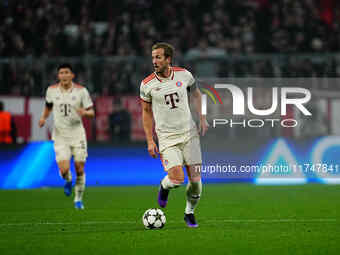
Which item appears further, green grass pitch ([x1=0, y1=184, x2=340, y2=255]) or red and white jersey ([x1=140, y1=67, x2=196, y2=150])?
red and white jersey ([x1=140, y1=67, x2=196, y2=150])

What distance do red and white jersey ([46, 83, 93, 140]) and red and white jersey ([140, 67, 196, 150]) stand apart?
3879 millimetres

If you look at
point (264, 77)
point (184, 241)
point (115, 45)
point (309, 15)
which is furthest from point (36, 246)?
point (309, 15)

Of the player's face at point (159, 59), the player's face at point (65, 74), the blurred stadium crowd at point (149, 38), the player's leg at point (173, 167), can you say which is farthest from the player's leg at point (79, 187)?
the blurred stadium crowd at point (149, 38)

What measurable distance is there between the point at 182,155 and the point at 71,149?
14.1 ft

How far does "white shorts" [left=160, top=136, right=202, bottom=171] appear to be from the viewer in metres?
9.18

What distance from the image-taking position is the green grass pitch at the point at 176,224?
7.70 m

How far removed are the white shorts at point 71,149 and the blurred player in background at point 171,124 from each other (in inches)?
149

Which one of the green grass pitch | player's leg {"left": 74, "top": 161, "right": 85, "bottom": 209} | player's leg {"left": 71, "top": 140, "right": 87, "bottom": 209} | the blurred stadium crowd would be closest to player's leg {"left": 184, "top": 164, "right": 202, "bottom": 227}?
the green grass pitch

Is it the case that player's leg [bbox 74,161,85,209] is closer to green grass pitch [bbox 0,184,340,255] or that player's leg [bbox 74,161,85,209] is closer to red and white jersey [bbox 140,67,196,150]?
green grass pitch [bbox 0,184,340,255]

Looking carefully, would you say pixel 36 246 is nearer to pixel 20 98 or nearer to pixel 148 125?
pixel 148 125

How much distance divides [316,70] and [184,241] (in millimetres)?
11473

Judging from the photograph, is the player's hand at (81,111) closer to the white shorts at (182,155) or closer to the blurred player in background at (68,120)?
the blurred player in background at (68,120)

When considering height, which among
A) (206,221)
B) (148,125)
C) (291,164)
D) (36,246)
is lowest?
(291,164)

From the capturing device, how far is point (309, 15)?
24.0 metres
